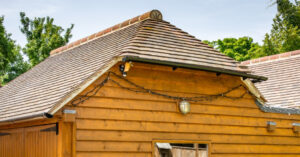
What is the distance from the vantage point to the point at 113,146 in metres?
8.71

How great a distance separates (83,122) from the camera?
332 inches

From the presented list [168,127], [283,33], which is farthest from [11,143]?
[283,33]

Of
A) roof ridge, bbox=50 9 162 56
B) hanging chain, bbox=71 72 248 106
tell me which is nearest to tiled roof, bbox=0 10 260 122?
roof ridge, bbox=50 9 162 56

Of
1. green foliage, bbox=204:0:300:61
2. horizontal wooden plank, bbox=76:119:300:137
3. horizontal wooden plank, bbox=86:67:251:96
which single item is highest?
green foliage, bbox=204:0:300:61

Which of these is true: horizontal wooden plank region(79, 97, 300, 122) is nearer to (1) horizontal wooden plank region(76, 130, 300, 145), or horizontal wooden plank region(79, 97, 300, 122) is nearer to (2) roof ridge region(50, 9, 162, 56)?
(1) horizontal wooden plank region(76, 130, 300, 145)

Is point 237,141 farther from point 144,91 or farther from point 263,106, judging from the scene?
point 144,91

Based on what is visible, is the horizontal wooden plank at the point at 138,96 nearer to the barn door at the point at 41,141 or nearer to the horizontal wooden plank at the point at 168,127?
the horizontal wooden plank at the point at 168,127

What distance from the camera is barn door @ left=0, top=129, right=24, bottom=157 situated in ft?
33.6

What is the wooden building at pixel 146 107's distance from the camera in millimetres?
8547

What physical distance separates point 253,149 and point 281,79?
5.82 m

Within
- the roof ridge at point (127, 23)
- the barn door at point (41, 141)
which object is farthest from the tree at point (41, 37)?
the barn door at point (41, 141)

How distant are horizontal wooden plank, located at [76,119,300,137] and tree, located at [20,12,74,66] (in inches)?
692

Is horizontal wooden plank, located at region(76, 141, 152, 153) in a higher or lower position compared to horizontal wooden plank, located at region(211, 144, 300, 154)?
higher

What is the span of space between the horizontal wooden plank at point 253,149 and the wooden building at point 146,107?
0.02 m
